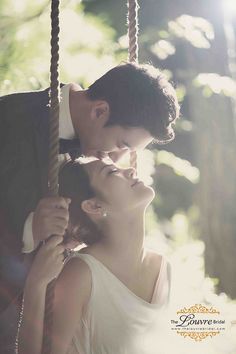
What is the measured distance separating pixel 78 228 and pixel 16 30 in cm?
80

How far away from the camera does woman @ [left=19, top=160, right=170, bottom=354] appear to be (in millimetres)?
873

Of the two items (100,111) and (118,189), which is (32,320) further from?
(100,111)

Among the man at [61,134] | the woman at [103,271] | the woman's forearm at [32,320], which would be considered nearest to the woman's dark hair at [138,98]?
the man at [61,134]

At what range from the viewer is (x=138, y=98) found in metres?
0.99

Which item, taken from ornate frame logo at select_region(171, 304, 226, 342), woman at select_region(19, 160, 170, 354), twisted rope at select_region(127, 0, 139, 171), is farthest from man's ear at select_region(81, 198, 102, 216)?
ornate frame logo at select_region(171, 304, 226, 342)

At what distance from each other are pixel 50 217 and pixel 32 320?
163mm

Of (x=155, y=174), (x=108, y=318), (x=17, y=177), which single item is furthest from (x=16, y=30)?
(x=108, y=318)

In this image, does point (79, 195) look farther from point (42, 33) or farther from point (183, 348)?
point (42, 33)

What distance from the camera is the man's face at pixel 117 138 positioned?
981mm

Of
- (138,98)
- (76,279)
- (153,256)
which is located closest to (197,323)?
(153,256)

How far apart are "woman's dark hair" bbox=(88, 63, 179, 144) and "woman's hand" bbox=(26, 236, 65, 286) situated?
0.86 ft

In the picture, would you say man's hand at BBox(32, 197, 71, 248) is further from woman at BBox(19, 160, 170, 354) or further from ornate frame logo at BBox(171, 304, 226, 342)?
ornate frame logo at BBox(171, 304, 226, 342)

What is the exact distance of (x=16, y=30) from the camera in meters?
1.51

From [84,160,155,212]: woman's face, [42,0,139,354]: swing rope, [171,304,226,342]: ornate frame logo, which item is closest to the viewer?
[42,0,139,354]: swing rope
